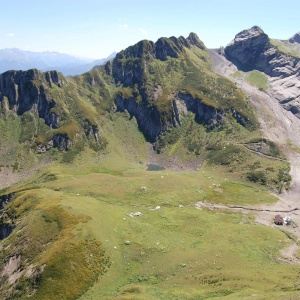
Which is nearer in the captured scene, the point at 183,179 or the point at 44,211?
the point at 44,211

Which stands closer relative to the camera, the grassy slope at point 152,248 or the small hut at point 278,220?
the grassy slope at point 152,248

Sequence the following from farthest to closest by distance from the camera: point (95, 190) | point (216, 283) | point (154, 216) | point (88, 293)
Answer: point (95, 190) < point (154, 216) < point (88, 293) < point (216, 283)

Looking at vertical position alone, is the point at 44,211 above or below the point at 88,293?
above

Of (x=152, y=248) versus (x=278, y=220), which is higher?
(x=152, y=248)

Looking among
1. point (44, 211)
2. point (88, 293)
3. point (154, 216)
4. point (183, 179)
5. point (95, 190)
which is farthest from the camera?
point (183, 179)

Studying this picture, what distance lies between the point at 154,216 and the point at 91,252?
1456 inches

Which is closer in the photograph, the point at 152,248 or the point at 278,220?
the point at 152,248

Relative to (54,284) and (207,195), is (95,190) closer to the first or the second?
(207,195)

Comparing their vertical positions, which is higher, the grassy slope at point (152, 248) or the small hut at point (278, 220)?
the grassy slope at point (152, 248)

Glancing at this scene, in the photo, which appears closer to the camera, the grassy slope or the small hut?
the grassy slope

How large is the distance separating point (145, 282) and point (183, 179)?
297 ft

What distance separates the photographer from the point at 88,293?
81312 mm

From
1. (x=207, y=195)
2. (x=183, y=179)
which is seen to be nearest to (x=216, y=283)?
(x=207, y=195)

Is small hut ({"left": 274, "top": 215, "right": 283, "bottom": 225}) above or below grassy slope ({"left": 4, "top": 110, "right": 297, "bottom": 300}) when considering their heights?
below
